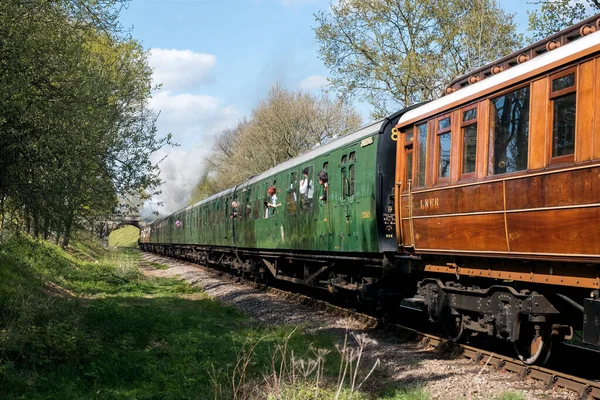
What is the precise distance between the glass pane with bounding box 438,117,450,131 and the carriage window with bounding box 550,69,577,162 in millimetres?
2203

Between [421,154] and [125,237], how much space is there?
10615 cm

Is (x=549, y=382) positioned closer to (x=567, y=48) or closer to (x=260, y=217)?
(x=567, y=48)

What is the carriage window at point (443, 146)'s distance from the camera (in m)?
8.59

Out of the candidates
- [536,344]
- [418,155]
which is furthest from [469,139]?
[536,344]

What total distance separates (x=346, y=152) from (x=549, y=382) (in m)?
6.52

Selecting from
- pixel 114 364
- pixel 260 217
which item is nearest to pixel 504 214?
pixel 114 364

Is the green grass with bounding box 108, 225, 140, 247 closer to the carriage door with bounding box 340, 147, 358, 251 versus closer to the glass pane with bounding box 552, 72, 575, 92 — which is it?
the carriage door with bounding box 340, 147, 358, 251

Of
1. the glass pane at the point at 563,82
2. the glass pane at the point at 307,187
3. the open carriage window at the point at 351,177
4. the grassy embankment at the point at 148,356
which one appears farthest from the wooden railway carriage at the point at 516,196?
the glass pane at the point at 307,187

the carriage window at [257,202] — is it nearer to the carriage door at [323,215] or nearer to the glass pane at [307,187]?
the glass pane at [307,187]

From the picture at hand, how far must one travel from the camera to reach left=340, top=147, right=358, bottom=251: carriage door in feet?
38.8

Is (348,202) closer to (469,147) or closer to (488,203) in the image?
(469,147)

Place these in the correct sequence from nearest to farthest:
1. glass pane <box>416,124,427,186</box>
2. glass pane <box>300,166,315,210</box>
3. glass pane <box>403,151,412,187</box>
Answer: glass pane <box>416,124,427,186</box>
glass pane <box>403,151,412,187</box>
glass pane <box>300,166,315,210</box>

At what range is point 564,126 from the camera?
639 cm

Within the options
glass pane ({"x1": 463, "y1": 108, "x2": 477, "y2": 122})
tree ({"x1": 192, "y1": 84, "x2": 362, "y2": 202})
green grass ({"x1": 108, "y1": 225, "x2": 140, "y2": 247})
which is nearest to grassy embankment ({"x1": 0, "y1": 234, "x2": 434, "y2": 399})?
glass pane ({"x1": 463, "y1": 108, "x2": 477, "y2": 122})
